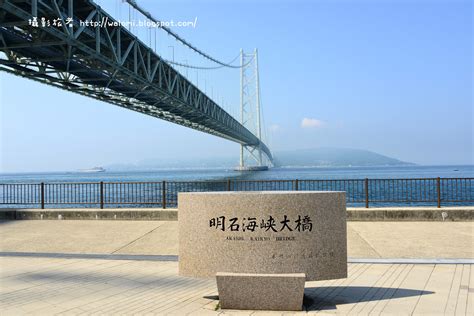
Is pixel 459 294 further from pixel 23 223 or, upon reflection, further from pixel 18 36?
pixel 18 36

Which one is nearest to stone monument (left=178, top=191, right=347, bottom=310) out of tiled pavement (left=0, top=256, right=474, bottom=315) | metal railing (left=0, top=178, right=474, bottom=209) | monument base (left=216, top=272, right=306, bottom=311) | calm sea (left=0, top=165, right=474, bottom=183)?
monument base (left=216, top=272, right=306, bottom=311)

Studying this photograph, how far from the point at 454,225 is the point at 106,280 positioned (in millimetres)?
8017

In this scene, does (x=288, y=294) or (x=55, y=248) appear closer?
(x=288, y=294)

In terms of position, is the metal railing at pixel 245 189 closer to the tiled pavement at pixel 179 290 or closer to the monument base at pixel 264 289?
the tiled pavement at pixel 179 290

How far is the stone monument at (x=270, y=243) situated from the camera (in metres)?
4.57

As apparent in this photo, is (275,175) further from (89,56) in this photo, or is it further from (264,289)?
(264,289)

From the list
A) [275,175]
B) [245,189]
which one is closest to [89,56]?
[245,189]

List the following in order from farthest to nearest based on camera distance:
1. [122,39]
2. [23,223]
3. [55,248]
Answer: [122,39]
[23,223]
[55,248]

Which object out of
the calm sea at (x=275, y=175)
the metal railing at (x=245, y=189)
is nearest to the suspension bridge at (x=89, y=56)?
the metal railing at (x=245, y=189)

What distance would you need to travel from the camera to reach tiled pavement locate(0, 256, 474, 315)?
15.2 feet

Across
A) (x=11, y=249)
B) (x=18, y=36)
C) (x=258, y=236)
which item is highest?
(x=18, y=36)

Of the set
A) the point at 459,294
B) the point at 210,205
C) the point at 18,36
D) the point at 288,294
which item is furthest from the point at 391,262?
the point at 18,36

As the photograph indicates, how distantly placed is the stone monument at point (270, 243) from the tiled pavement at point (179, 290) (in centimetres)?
25

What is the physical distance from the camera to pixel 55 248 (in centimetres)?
866
